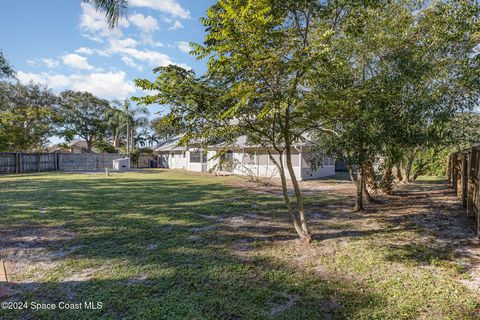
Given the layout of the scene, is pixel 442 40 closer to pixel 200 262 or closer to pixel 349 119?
pixel 349 119

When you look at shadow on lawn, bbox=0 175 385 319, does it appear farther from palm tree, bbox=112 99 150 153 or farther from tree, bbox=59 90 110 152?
tree, bbox=59 90 110 152

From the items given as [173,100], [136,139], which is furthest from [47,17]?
[136,139]

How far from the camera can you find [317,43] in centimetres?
379

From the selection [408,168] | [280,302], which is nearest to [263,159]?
[408,168]

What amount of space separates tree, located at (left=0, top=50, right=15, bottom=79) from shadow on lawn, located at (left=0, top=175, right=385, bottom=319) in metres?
15.3

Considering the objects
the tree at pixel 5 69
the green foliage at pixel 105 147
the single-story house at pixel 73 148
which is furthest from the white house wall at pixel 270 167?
the single-story house at pixel 73 148

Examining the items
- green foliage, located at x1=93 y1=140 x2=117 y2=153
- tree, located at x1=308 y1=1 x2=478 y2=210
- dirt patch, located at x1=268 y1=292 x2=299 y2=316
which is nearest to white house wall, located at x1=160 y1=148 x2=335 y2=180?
tree, located at x1=308 y1=1 x2=478 y2=210

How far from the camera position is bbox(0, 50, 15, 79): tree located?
55.4ft

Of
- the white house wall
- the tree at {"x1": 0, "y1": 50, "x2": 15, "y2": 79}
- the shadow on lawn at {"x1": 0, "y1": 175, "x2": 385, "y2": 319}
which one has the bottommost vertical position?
the shadow on lawn at {"x1": 0, "y1": 175, "x2": 385, "y2": 319}

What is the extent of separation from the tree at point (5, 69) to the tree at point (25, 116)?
501 centimetres

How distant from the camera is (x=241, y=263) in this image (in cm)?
419

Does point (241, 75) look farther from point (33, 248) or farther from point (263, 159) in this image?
point (263, 159)

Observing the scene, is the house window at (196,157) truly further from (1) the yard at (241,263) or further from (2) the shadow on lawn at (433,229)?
(2) the shadow on lawn at (433,229)

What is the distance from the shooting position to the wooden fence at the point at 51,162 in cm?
2212
